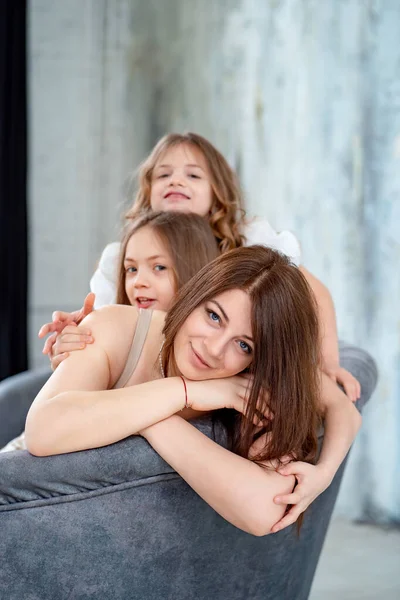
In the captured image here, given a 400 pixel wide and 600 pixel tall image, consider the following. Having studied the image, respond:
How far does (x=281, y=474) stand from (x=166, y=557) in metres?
0.26

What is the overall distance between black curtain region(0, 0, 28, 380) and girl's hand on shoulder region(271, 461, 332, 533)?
10.6 feet

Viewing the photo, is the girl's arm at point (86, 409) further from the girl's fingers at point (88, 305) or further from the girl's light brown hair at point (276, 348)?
the girl's fingers at point (88, 305)

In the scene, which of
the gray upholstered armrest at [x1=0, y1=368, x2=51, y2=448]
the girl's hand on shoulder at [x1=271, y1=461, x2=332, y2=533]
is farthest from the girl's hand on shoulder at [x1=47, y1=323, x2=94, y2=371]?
the gray upholstered armrest at [x1=0, y1=368, x2=51, y2=448]

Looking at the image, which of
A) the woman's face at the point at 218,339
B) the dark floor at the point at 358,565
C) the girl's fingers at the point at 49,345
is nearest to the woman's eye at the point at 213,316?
the woman's face at the point at 218,339

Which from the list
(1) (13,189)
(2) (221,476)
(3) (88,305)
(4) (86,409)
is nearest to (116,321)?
(3) (88,305)

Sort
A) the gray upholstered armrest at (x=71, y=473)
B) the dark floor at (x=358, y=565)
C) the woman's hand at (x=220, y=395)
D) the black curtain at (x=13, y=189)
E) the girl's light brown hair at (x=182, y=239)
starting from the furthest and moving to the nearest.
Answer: the black curtain at (x=13, y=189)
the dark floor at (x=358, y=565)
the girl's light brown hair at (x=182, y=239)
the woman's hand at (x=220, y=395)
the gray upholstered armrest at (x=71, y=473)

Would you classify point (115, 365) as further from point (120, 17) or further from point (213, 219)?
point (120, 17)

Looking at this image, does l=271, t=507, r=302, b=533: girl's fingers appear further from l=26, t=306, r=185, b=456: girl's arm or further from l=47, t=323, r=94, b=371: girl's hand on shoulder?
l=47, t=323, r=94, b=371: girl's hand on shoulder

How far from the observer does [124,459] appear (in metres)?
1.33

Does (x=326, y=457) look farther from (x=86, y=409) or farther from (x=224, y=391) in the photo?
(x=86, y=409)

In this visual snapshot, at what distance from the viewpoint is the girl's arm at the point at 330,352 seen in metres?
1.92

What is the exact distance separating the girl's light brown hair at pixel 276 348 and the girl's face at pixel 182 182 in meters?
1.06

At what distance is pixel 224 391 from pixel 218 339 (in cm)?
10

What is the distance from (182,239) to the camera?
7.29ft
